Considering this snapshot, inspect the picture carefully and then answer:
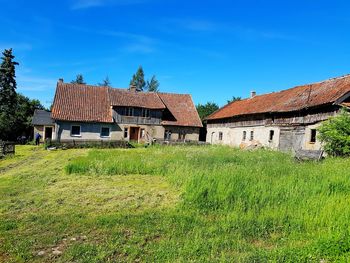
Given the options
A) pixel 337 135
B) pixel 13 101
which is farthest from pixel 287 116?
pixel 13 101

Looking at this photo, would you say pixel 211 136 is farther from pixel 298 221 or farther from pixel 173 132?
pixel 298 221

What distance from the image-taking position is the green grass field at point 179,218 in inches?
216

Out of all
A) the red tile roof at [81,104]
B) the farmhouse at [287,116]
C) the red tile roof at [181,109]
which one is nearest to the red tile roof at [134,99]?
the red tile roof at [81,104]

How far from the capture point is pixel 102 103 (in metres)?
34.4

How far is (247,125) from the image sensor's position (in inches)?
1262

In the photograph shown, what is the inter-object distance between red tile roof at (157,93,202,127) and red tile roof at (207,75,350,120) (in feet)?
12.1

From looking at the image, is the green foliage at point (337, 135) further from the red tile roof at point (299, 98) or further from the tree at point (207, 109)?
the tree at point (207, 109)

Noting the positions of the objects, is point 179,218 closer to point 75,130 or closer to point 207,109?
point 75,130

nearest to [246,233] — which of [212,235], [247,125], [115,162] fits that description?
[212,235]

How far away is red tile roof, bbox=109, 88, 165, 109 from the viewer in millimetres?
34031

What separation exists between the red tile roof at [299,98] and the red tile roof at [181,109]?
3678 mm

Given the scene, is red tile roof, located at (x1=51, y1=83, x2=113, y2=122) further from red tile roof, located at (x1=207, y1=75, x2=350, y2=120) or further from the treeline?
red tile roof, located at (x1=207, y1=75, x2=350, y2=120)

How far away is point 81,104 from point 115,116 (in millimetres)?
3753

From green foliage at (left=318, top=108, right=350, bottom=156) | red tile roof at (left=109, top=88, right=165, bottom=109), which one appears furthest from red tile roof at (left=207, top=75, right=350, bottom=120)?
red tile roof at (left=109, top=88, right=165, bottom=109)
